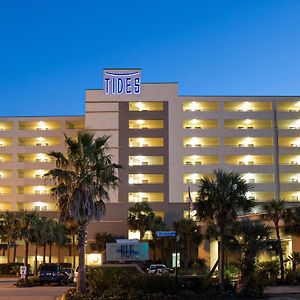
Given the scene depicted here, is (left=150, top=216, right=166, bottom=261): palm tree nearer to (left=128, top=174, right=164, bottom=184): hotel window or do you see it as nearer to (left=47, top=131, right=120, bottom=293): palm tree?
(left=128, top=174, right=164, bottom=184): hotel window

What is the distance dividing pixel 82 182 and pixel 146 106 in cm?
6383

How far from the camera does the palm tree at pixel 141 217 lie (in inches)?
3233

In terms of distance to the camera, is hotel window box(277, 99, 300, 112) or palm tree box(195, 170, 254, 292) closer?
palm tree box(195, 170, 254, 292)

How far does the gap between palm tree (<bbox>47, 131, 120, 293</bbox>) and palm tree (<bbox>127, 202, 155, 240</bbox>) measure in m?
50.2

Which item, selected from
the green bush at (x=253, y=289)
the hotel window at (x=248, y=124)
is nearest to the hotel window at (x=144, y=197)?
the hotel window at (x=248, y=124)

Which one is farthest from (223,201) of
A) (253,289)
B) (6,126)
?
(6,126)

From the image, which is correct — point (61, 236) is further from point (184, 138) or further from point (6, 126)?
point (6, 126)

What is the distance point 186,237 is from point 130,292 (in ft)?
143

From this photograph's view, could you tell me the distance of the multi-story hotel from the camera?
91.6m

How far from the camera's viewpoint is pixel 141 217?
82.7 m

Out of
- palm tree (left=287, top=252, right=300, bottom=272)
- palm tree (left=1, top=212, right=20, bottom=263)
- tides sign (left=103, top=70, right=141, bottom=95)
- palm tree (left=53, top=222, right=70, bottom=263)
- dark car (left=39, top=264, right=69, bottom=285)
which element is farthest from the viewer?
tides sign (left=103, top=70, right=141, bottom=95)

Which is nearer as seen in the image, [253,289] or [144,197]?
[253,289]

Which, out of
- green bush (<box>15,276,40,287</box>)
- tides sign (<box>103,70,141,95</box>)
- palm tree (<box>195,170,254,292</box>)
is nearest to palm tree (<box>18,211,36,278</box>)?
green bush (<box>15,276,40,287</box>)

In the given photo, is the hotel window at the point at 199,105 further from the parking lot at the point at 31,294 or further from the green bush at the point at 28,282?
the parking lot at the point at 31,294
